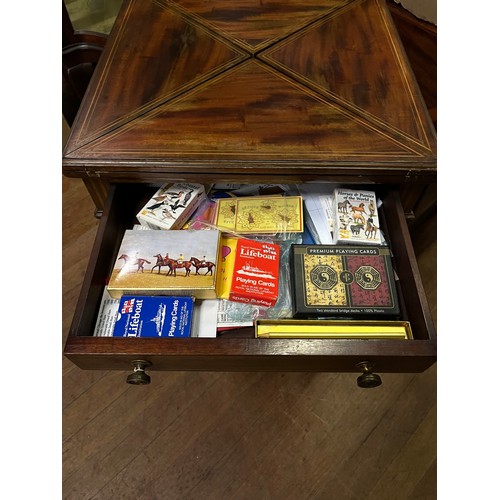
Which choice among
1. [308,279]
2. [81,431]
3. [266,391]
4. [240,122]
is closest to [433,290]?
[266,391]

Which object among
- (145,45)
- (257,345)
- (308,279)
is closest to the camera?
(257,345)

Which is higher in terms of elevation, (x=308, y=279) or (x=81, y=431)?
(x=308, y=279)

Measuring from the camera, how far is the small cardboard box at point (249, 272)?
32.0 inches

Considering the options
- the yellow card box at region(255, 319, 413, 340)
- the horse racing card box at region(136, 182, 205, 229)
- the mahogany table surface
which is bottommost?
the yellow card box at region(255, 319, 413, 340)

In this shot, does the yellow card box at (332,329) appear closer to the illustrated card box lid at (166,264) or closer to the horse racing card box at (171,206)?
the illustrated card box lid at (166,264)

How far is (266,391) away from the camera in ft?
4.22

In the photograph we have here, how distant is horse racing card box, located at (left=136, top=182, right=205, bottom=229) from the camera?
0.88 metres

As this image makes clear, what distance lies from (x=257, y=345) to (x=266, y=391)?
646 mm

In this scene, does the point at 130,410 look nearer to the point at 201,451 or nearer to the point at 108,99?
the point at 201,451

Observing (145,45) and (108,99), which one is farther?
(145,45)

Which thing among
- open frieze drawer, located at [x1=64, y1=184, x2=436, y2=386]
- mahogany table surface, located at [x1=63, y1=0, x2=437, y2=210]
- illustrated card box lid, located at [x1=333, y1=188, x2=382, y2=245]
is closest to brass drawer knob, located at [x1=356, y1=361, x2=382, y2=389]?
open frieze drawer, located at [x1=64, y1=184, x2=436, y2=386]

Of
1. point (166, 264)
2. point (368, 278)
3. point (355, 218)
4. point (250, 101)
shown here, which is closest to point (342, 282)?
point (368, 278)

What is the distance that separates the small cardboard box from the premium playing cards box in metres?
0.04

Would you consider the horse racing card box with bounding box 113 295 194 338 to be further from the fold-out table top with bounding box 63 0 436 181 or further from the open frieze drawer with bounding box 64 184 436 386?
the fold-out table top with bounding box 63 0 436 181
